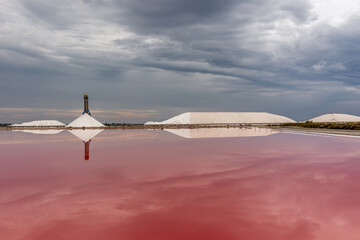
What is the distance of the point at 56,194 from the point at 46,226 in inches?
116

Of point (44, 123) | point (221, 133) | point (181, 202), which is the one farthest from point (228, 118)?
point (181, 202)

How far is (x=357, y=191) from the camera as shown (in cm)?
995

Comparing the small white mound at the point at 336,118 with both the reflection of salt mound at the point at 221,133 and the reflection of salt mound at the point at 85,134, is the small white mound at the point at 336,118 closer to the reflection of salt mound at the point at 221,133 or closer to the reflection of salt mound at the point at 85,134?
the reflection of salt mound at the point at 221,133

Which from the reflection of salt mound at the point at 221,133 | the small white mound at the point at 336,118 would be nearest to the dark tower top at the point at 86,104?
the reflection of salt mound at the point at 221,133

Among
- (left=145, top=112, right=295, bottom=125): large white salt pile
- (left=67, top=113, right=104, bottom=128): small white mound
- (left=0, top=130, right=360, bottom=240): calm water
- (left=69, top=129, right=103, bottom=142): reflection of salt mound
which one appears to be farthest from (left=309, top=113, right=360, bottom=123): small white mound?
(left=0, top=130, right=360, bottom=240): calm water

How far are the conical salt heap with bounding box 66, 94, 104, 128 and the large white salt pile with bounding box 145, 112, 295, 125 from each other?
4621 cm

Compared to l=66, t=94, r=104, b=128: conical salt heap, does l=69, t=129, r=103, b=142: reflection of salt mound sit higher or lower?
lower

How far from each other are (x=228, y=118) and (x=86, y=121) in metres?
79.0

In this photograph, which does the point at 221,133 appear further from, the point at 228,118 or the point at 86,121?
the point at 228,118

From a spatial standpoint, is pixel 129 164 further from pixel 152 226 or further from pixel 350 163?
pixel 350 163

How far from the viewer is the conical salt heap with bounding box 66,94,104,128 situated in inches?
2953

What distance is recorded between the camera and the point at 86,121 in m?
76.1

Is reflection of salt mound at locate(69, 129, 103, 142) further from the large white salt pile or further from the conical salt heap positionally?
the large white salt pile

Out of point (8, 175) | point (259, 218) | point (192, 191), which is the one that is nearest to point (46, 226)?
point (192, 191)
